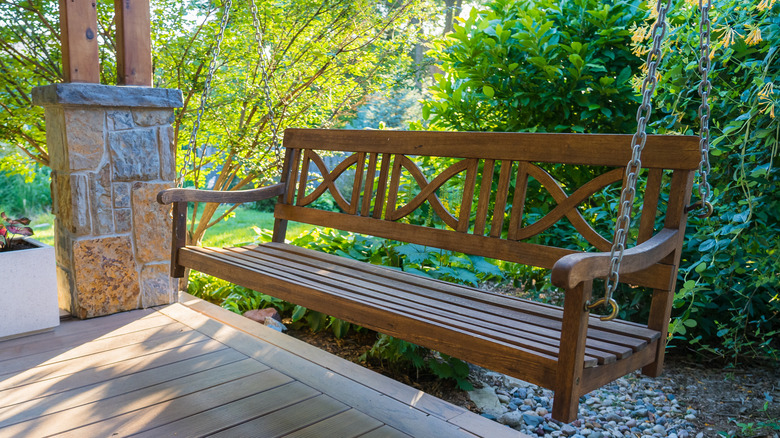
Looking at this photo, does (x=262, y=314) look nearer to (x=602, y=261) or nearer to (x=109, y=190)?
(x=109, y=190)

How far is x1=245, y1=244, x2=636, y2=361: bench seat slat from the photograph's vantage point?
1.57 meters

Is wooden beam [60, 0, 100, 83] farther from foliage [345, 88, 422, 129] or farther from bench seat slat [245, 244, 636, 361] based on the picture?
foliage [345, 88, 422, 129]

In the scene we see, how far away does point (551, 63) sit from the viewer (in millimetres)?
3230

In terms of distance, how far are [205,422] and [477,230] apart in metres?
1.15

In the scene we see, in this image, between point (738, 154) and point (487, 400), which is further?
point (487, 400)

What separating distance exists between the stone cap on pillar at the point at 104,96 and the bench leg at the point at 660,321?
2.42 meters

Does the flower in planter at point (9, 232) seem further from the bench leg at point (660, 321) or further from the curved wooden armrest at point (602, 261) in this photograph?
the bench leg at point (660, 321)

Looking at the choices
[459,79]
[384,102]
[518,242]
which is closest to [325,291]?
[518,242]

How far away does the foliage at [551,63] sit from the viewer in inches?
121

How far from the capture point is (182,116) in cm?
392

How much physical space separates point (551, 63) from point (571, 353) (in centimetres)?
230

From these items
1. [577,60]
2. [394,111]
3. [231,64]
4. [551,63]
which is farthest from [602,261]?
[394,111]

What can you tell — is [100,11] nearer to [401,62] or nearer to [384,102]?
[401,62]

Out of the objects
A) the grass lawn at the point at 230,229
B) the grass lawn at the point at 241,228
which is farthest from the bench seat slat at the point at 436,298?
the grass lawn at the point at 241,228
